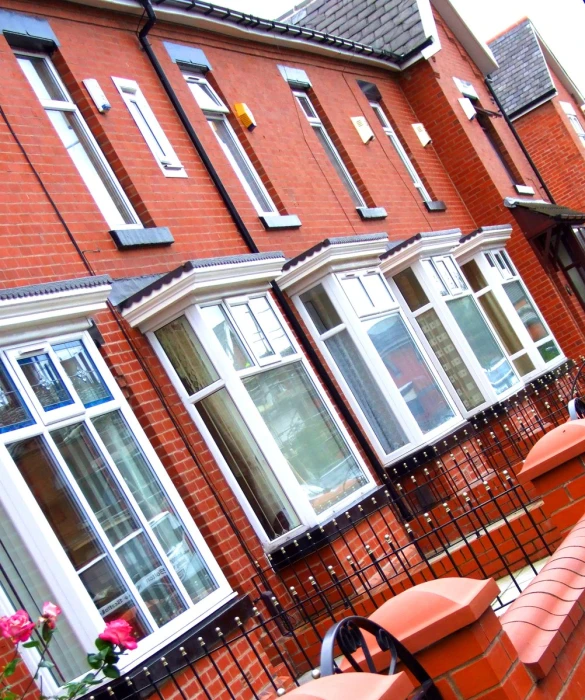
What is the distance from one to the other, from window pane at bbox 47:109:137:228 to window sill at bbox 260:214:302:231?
2.50 metres

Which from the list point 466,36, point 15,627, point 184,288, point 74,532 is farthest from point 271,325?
point 466,36

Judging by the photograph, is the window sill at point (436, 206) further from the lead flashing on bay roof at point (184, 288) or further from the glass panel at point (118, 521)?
the glass panel at point (118, 521)

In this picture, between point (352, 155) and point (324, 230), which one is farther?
point (352, 155)

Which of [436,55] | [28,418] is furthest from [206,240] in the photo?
[436,55]

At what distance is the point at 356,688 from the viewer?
3.71 meters

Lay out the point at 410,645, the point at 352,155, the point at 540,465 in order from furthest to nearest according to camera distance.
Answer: the point at 352,155, the point at 540,465, the point at 410,645

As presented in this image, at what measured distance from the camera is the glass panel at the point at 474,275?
56.2 ft

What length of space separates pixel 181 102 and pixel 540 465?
276 inches

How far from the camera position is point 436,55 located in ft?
64.2

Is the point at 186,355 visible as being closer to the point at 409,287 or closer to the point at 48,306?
the point at 48,306

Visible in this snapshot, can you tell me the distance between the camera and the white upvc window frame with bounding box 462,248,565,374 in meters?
16.7

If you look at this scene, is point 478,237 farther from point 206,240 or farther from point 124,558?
point 124,558

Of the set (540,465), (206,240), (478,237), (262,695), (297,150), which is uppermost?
(297,150)

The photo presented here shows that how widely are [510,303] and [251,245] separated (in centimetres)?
662
